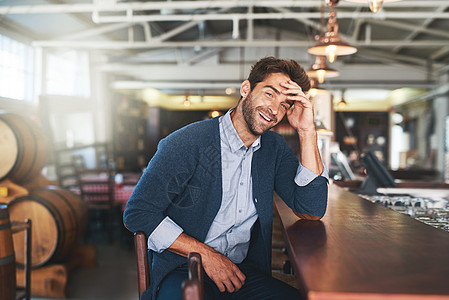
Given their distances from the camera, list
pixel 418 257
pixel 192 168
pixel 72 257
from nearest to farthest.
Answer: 1. pixel 418 257
2. pixel 192 168
3. pixel 72 257

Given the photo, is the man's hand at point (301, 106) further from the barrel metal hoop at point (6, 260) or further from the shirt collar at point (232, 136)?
the barrel metal hoop at point (6, 260)

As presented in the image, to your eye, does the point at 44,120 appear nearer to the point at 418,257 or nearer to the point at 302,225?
the point at 302,225

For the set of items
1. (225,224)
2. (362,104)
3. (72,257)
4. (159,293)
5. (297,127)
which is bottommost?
(72,257)

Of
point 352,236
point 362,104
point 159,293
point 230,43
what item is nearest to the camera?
point 352,236

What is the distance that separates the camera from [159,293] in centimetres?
148

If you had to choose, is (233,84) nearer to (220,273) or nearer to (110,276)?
(110,276)

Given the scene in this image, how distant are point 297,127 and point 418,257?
863mm

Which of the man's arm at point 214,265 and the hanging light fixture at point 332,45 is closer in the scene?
the man's arm at point 214,265

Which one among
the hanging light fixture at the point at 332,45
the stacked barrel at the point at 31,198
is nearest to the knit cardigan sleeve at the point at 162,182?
the hanging light fixture at the point at 332,45

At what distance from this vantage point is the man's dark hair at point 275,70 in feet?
5.91

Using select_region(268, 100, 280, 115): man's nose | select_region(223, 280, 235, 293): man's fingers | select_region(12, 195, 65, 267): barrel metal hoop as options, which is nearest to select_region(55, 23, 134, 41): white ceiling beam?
select_region(12, 195, 65, 267): barrel metal hoop

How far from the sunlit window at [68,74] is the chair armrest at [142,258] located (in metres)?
6.93

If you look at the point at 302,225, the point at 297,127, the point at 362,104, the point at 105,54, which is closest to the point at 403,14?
the point at 297,127

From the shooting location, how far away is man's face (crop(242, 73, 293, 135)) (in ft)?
5.75
